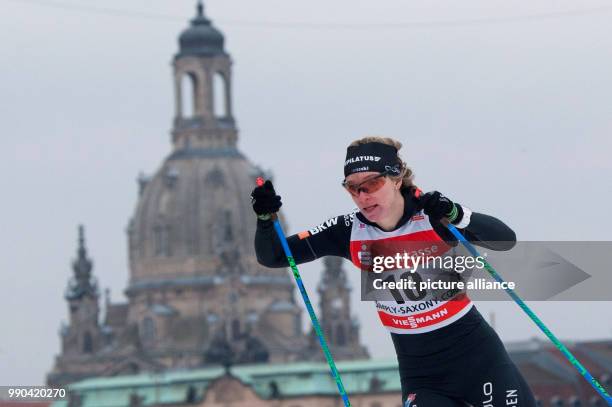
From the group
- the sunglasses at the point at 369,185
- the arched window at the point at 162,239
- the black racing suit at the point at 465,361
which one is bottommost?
the black racing suit at the point at 465,361

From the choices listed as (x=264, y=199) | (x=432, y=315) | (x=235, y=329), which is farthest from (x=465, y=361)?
(x=235, y=329)

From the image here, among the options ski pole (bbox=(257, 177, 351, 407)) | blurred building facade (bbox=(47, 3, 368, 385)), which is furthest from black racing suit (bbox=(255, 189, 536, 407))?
blurred building facade (bbox=(47, 3, 368, 385))

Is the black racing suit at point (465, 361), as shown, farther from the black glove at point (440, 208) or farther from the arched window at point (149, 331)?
the arched window at point (149, 331)

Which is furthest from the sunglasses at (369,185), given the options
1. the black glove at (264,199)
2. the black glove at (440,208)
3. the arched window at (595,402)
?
the arched window at (595,402)

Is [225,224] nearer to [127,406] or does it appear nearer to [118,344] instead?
[118,344]

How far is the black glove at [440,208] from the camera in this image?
33.8 feet

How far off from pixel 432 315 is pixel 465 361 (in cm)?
26

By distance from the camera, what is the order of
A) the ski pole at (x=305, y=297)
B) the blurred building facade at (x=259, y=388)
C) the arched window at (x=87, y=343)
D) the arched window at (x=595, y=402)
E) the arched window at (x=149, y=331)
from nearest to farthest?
the ski pole at (x=305, y=297) → the arched window at (x=595, y=402) → the blurred building facade at (x=259, y=388) → the arched window at (x=149, y=331) → the arched window at (x=87, y=343)

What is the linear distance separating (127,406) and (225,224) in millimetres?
41546

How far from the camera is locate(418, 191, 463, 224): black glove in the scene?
1030 centimetres

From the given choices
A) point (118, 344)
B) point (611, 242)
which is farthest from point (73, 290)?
point (611, 242)

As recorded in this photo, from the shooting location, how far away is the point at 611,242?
36.3 ft

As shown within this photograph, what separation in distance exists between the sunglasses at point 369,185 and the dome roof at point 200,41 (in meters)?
174

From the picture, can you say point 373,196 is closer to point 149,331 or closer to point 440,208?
point 440,208
